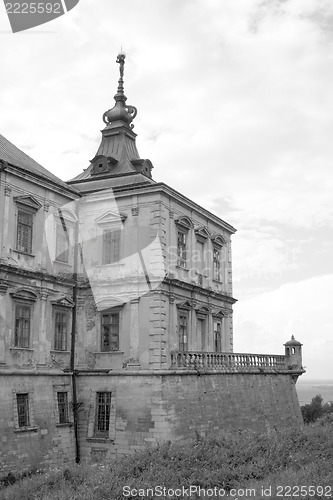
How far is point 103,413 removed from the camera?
23.2 meters

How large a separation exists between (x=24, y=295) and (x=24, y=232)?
239cm

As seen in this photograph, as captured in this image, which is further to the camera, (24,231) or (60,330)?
(60,330)

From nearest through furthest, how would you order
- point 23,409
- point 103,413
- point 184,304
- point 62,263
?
point 23,409
point 103,413
point 62,263
point 184,304

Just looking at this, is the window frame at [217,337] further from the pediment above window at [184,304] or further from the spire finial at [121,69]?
the spire finial at [121,69]

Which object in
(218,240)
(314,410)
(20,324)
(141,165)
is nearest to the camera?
(20,324)

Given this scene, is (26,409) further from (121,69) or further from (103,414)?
(121,69)

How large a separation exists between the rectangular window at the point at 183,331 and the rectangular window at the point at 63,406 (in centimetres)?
503

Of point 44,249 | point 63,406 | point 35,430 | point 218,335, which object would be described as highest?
point 44,249

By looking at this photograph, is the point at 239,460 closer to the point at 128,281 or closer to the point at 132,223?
the point at 128,281

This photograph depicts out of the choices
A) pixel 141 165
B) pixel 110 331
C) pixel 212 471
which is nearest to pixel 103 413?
pixel 110 331

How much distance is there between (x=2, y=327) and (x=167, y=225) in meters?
7.81

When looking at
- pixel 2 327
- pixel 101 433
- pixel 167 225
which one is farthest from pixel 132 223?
pixel 101 433

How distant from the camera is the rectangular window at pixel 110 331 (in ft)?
78.2

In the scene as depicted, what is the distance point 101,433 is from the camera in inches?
904
